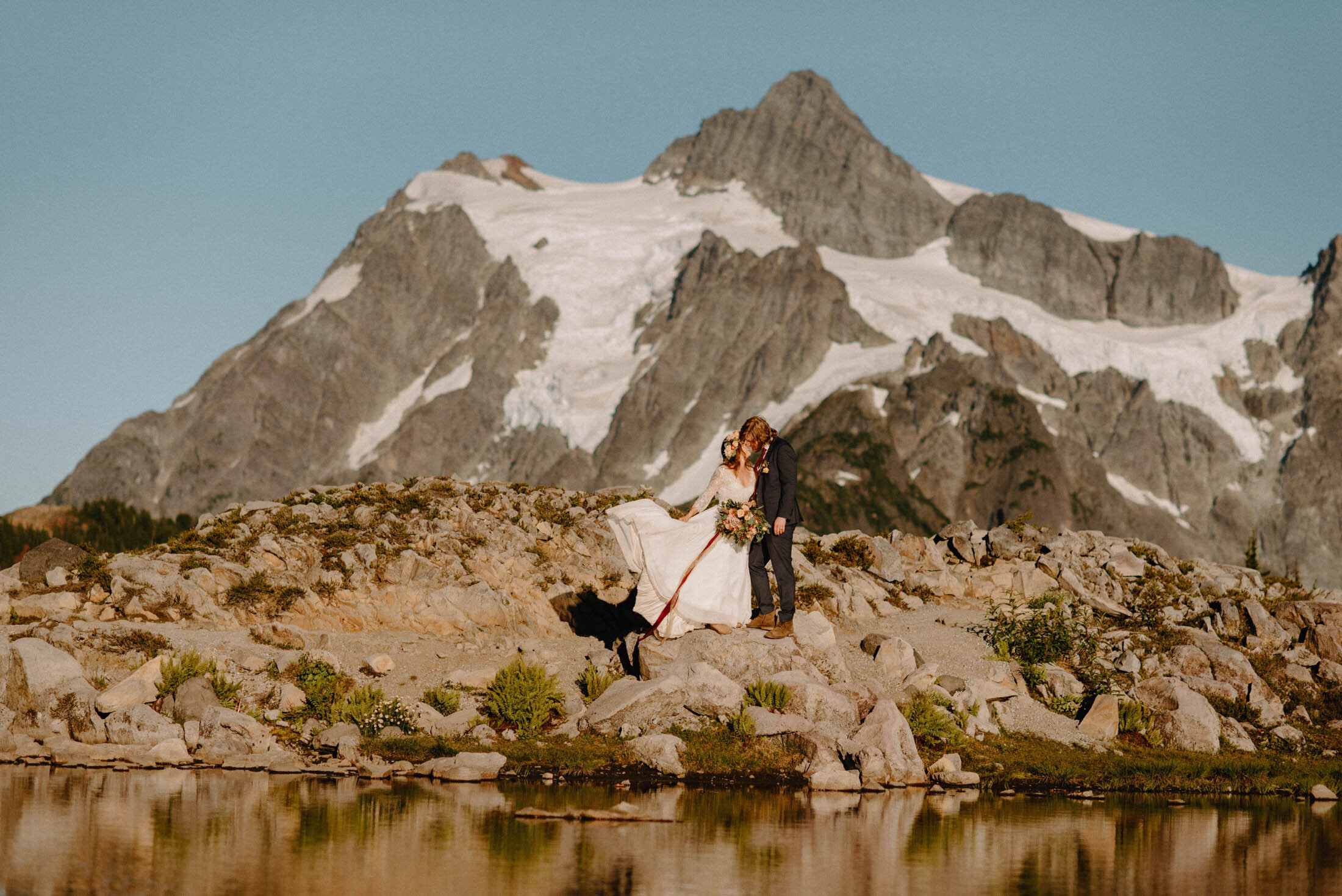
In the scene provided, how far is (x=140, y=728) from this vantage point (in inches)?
893

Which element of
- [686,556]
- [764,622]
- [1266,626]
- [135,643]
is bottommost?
[135,643]

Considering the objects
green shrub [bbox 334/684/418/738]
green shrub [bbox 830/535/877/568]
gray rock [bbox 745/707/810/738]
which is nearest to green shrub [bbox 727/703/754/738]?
gray rock [bbox 745/707/810/738]

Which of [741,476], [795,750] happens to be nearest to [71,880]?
[795,750]

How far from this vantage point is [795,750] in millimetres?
22375

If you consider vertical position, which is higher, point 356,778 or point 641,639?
point 641,639

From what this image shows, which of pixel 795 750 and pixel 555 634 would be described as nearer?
pixel 795 750

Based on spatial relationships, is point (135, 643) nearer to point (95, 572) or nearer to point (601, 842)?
point (95, 572)

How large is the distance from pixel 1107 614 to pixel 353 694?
2015 cm

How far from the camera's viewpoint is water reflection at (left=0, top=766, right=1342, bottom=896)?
1438 centimetres

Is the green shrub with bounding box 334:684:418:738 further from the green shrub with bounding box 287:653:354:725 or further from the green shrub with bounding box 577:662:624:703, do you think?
the green shrub with bounding box 577:662:624:703

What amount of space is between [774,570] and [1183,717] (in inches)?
378

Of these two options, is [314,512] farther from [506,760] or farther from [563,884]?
[563,884]

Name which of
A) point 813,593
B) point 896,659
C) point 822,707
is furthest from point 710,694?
point 813,593

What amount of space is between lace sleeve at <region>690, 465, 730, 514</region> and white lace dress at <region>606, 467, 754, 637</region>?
0.6 inches
